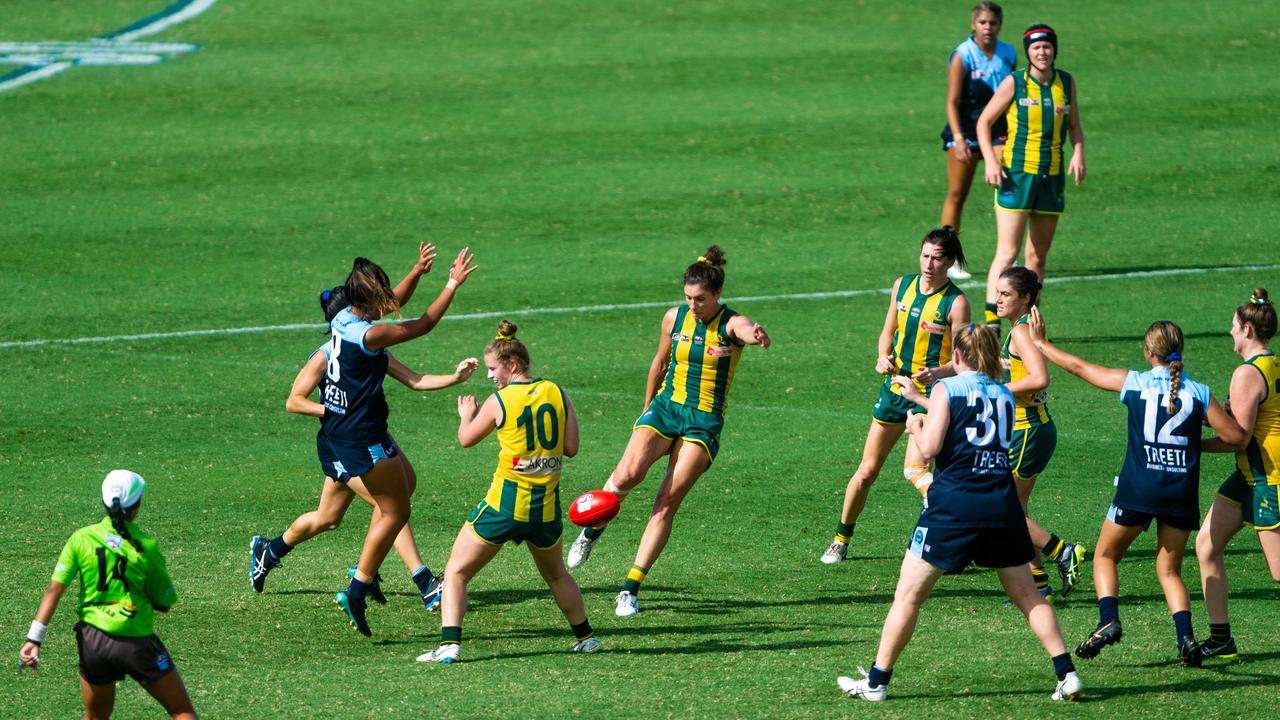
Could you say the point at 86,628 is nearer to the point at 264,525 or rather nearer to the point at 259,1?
the point at 264,525

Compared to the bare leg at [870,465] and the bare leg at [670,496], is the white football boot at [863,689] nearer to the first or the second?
the bare leg at [670,496]

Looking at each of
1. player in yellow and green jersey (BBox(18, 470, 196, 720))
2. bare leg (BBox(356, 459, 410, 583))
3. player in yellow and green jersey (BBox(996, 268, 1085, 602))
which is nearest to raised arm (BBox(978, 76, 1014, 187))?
player in yellow and green jersey (BBox(996, 268, 1085, 602))

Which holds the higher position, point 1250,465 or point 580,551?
point 1250,465

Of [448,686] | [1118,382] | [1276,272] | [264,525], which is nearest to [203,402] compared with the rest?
[264,525]

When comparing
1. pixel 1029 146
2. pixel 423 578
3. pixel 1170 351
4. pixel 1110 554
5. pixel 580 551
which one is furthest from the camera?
pixel 1029 146

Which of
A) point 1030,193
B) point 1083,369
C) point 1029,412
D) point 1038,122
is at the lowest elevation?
point 1029,412

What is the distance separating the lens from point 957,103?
653 inches

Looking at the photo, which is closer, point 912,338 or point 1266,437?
point 1266,437

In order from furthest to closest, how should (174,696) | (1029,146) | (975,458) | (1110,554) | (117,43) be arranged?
1. (117,43)
2. (1029,146)
3. (1110,554)
4. (975,458)
5. (174,696)

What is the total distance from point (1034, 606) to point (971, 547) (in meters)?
0.45

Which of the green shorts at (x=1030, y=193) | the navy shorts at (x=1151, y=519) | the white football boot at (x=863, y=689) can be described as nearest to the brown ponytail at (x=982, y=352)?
the navy shorts at (x=1151, y=519)

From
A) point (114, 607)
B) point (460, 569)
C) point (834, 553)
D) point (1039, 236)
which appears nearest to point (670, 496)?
point (834, 553)

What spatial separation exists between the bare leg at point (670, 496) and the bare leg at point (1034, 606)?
2.37 metres

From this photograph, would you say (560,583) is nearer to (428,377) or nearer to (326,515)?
(428,377)
